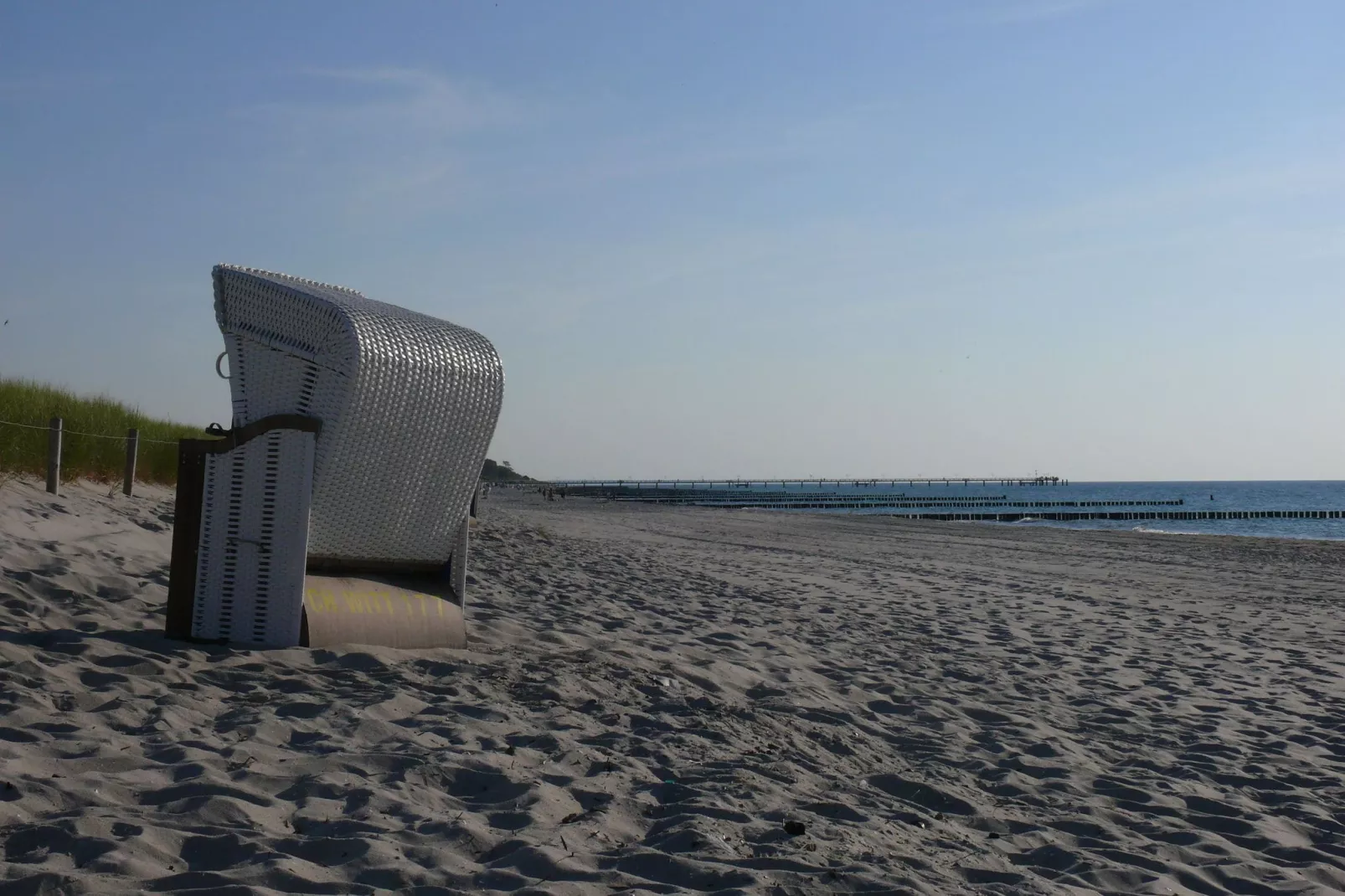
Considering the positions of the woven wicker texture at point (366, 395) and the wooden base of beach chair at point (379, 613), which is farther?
the wooden base of beach chair at point (379, 613)

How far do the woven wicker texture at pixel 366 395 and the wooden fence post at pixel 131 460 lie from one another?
6102 millimetres

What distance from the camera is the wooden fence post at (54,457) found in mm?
8922

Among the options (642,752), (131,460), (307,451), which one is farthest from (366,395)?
(131,460)

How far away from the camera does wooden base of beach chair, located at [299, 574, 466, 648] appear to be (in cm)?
530

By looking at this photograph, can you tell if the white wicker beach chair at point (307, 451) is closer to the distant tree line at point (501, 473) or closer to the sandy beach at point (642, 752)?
the sandy beach at point (642, 752)

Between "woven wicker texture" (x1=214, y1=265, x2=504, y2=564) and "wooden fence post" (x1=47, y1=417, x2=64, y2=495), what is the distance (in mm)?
4555

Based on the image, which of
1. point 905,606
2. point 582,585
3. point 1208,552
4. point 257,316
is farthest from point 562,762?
point 1208,552

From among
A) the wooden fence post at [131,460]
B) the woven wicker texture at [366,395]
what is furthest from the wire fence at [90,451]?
the woven wicker texture at [366,395]

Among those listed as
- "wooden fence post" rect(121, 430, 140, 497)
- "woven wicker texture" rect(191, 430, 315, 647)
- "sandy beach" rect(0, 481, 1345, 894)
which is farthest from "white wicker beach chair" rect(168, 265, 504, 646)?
"wooden fence post" rect(121, 430, 140, 497)

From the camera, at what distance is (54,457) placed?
9.08m

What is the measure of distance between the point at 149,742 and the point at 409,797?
100cm

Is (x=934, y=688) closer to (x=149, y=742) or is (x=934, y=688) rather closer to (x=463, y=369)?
(x=463, y=369)

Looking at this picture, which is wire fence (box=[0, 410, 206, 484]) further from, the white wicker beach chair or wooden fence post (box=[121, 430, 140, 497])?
the white wicker beach chair

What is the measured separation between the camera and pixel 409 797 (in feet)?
11.3
